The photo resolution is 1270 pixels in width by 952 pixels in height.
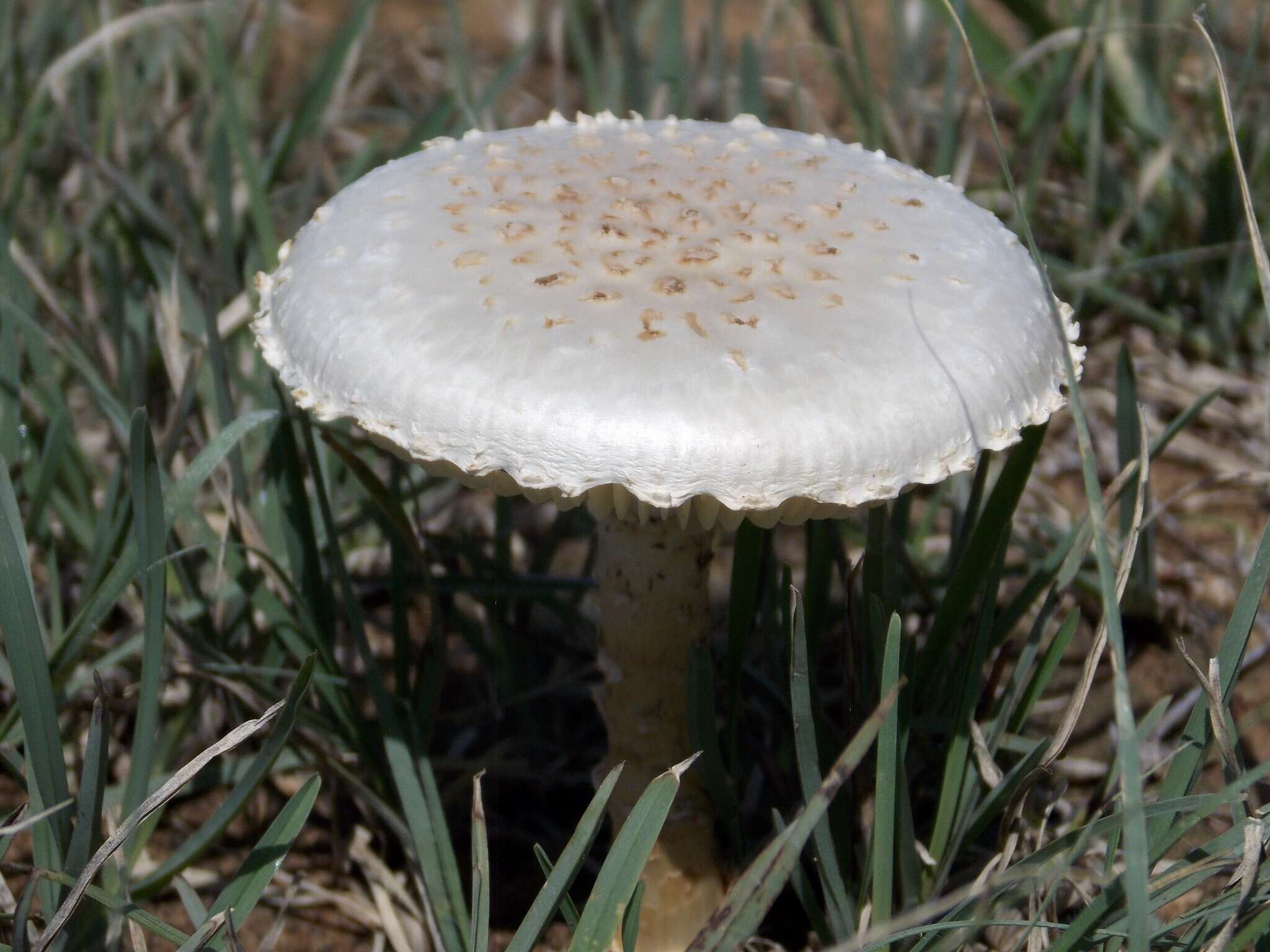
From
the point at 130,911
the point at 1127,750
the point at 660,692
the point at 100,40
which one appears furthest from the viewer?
the point at 100,40

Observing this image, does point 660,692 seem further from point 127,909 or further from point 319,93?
point 319,93

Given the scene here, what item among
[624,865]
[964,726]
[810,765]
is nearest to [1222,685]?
[964,726]

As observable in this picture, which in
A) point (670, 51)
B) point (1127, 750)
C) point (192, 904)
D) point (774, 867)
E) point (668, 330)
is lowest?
point (192, 904)

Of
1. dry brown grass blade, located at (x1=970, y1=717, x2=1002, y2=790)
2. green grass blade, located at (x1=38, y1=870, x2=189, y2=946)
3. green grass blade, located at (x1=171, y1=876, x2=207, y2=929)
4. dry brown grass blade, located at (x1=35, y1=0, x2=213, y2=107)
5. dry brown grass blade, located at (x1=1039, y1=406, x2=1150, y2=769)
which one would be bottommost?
green grass blade, located at (x1=171, y1=876, x2=207, y2=929)

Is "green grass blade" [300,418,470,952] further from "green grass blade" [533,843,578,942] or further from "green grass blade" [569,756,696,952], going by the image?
"green grass blade" [569,756,696,952]

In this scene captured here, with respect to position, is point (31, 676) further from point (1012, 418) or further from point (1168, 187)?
point (1168, 187)

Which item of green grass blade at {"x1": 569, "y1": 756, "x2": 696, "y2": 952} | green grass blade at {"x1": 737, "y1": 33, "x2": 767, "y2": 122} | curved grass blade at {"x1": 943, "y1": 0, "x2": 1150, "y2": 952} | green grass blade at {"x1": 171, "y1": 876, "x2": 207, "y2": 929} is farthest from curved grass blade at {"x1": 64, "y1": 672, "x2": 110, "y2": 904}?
green grass blade at {"x1": 737, "y1": 33, "x2": 767, "y2": 122}

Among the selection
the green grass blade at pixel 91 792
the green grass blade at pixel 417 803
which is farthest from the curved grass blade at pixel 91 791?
the green grass blade at pixel 417 803
